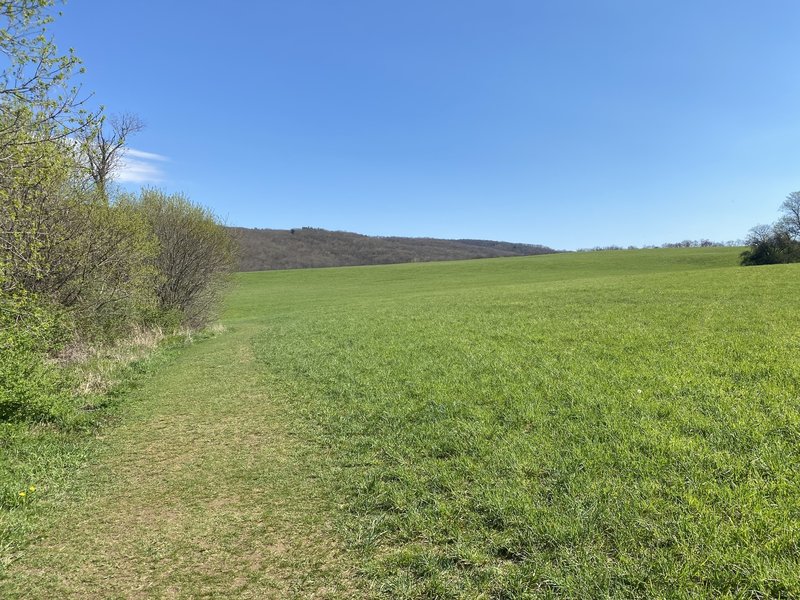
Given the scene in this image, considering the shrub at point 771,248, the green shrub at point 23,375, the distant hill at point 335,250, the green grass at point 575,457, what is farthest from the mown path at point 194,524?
the distant hill at point 335,250

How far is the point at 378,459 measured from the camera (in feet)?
18.5

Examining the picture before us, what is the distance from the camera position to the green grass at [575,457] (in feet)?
10.7

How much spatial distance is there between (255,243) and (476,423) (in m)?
108

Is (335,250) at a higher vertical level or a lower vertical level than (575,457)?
higher

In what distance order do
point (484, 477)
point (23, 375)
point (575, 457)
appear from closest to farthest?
point (484, 477)
point (575, 457)
point (23, 375)

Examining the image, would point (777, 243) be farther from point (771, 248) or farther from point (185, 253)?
point (185, 253)

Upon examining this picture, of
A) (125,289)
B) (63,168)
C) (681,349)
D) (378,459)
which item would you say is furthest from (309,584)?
(125,289)

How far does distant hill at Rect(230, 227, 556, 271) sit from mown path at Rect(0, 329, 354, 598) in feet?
307

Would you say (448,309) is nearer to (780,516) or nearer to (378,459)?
(378,459)

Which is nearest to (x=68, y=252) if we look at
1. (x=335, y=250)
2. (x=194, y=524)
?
(x=194, y=524)

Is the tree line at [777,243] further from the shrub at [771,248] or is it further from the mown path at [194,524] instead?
the mown path at [194,524]

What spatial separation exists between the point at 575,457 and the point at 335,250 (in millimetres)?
120991

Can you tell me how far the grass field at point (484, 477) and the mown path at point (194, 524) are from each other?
0.03 metres

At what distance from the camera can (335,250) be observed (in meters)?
123
